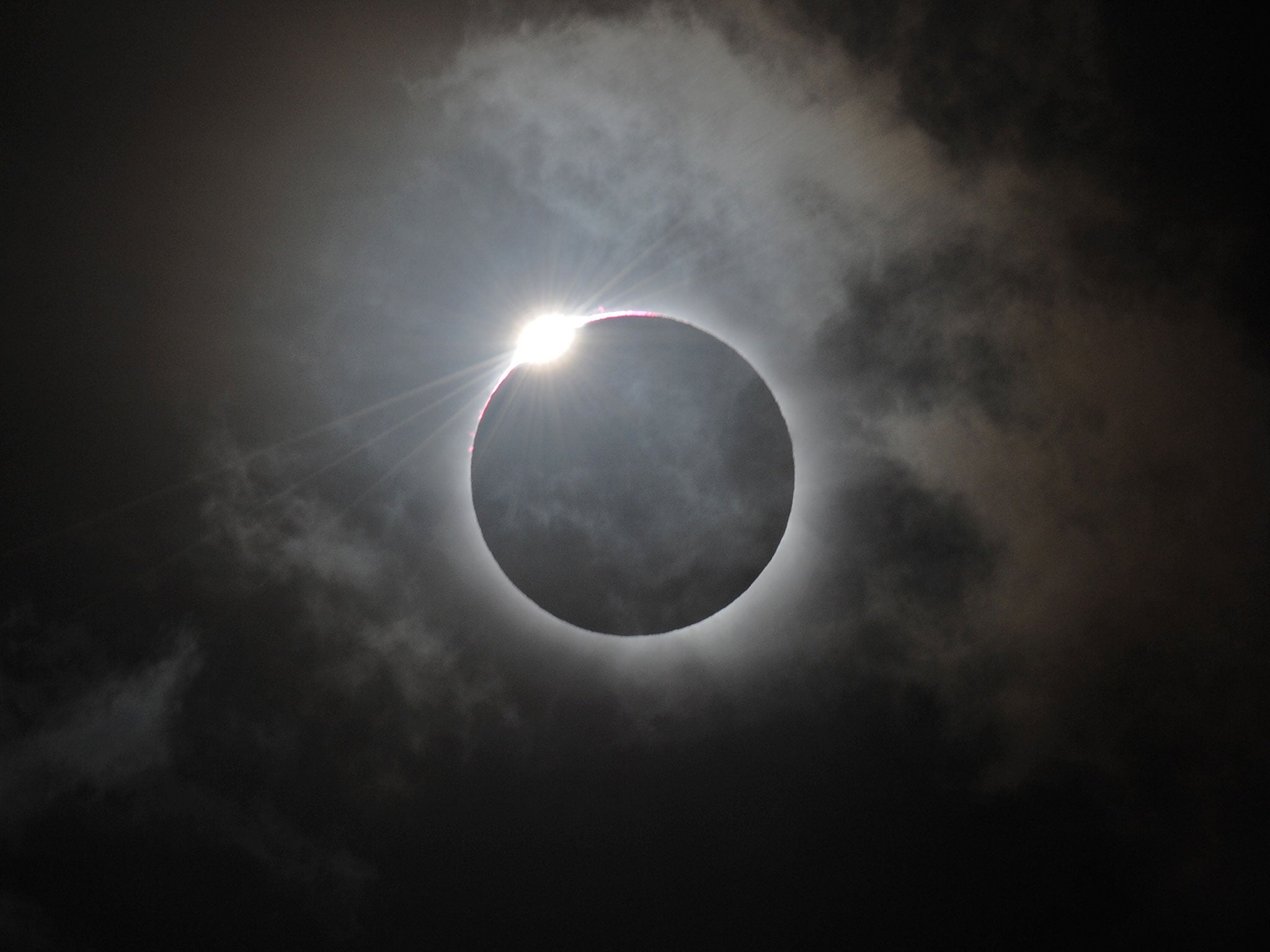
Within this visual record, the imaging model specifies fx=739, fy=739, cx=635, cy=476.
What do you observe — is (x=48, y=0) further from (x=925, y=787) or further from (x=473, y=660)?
(x=925, y=787)

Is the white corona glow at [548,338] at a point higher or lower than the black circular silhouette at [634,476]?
higher

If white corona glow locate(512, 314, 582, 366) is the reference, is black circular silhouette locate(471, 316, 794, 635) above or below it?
below

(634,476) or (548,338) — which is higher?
(548,338)

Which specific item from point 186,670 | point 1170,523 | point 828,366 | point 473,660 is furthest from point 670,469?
point 186,670
